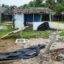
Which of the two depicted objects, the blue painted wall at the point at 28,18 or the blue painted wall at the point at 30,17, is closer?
the blue painted wall at the point at 28,18

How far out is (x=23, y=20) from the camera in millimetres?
36562

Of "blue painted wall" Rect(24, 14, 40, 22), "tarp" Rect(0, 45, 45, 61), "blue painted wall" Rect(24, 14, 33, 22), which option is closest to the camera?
"tarp" Rect(0, 45, 45, 61)

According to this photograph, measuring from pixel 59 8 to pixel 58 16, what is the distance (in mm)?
2907

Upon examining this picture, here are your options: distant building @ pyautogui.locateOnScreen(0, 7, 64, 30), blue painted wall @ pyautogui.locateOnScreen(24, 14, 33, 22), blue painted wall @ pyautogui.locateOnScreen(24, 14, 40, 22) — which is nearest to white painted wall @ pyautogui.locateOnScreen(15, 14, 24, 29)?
distant building @ pyautogui.locateOnScreen(0, 7, 64, 30)

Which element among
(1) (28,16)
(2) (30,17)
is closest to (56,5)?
(2) (30,17)

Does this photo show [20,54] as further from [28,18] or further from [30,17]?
[30,17]

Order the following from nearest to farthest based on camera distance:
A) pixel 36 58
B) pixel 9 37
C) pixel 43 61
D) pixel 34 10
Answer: pixel 43 61, pixel 36 58, pixel 9 37, pixel 34 10

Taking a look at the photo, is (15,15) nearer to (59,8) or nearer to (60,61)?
(59,8)

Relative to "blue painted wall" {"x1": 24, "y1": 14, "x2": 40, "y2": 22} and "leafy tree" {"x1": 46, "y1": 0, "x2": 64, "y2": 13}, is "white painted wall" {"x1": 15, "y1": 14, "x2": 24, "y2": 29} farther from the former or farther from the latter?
"leafy tree" {"x1": 46, "y1": 0, "x2": 64, "y2": 13}

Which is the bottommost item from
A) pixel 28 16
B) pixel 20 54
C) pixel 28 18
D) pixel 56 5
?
pixel 28 18

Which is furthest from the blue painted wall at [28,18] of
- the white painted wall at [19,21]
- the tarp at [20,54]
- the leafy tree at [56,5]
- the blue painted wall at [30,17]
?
the tarp at [20,54]

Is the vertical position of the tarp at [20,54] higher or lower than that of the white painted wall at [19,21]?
higher

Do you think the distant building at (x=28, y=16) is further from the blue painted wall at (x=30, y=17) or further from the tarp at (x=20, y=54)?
the tarp at (x=20, y=54)

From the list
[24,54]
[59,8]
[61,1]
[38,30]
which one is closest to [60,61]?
[24,54]
